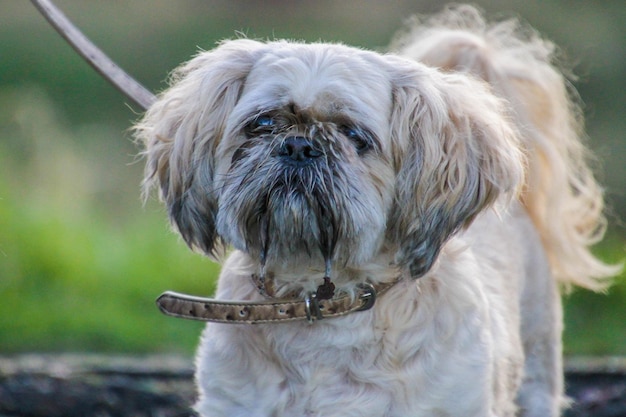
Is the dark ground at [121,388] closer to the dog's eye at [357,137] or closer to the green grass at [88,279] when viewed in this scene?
the green grass at [88,279]

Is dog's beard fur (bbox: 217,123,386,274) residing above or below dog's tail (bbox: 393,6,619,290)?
below

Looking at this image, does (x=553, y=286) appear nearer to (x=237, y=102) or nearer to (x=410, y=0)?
(x=237, y=102)

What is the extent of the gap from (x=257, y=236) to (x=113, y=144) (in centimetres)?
767

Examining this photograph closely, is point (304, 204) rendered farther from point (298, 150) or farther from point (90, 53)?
point (90, 53)

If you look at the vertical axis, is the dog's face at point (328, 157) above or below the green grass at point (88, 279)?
below

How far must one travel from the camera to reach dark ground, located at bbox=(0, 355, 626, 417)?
537cm

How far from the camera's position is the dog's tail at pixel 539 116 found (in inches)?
198

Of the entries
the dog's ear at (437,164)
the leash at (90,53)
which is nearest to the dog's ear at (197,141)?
the leash at (90,53)

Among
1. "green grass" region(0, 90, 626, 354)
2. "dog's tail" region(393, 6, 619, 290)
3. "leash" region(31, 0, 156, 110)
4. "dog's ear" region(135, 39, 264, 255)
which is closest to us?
"dog's ear" region(135, 39, 264, 255)

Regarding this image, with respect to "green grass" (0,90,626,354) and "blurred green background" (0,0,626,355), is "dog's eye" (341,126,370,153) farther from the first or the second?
"green grass" (0,90,626,354)

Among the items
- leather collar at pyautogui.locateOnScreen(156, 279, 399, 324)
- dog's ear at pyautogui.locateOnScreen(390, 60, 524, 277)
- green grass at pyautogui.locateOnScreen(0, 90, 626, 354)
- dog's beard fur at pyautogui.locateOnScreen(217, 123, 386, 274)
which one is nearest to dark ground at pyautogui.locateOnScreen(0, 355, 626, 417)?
green grass at pyautogui.locateOnScreen(0, 90, 626, 354)

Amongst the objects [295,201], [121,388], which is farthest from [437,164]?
[121,388]

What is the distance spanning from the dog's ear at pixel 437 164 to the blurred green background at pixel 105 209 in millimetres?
2275

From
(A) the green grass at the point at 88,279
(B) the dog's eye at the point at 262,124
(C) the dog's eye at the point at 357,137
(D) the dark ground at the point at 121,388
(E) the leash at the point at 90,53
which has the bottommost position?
(C) the dog's eye at the point at 357,137
